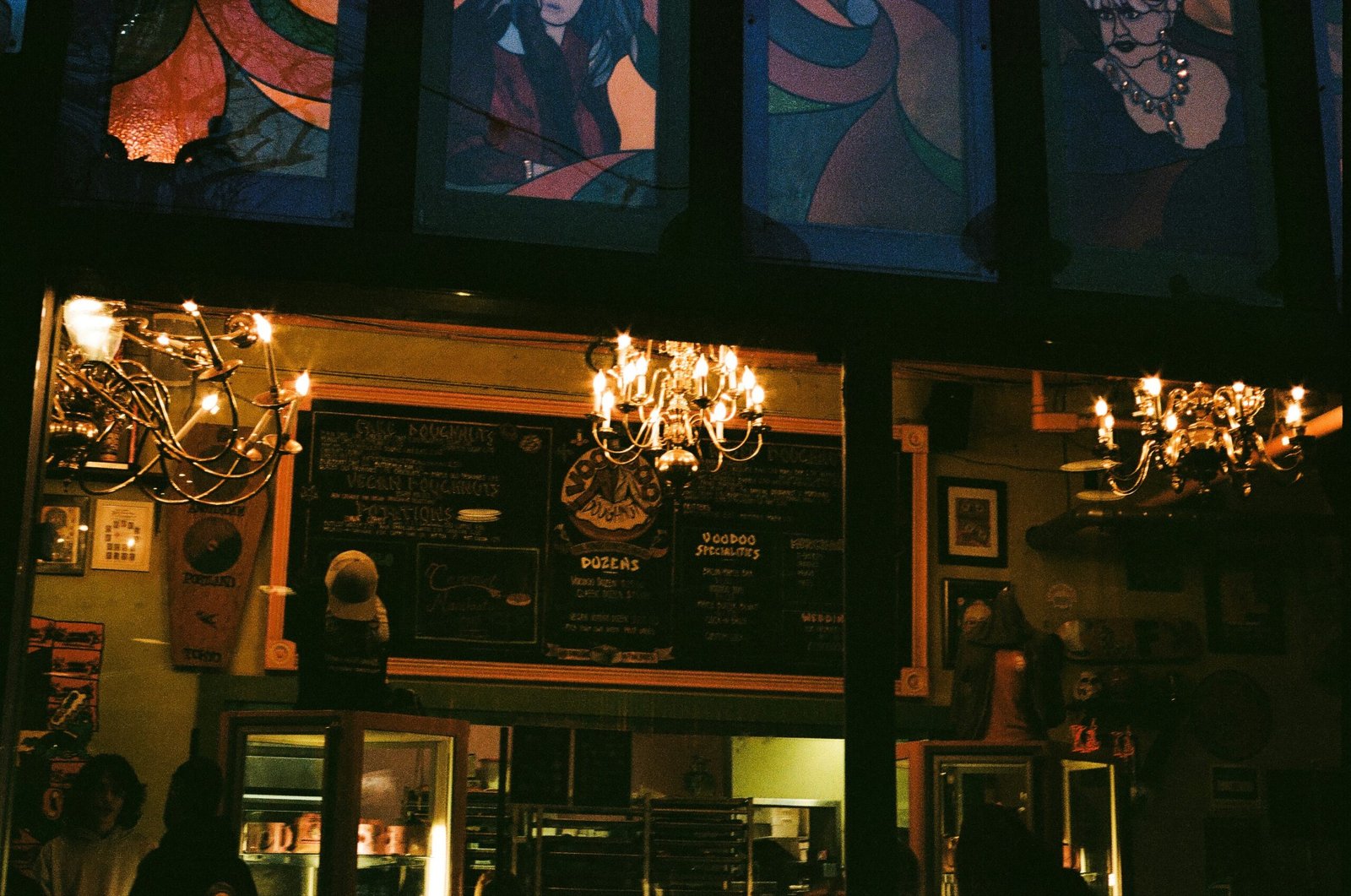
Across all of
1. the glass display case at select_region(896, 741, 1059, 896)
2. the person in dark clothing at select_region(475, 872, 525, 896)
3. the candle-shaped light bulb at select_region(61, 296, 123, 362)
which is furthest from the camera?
the person in dark clothing at select_region(475, 872, 525, 896)

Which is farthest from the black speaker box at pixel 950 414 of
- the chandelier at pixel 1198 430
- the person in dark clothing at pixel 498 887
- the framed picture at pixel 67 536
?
the framed picture at pixel 67 536

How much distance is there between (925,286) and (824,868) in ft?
15.2

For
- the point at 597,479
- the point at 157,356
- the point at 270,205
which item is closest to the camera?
the point at 270,205

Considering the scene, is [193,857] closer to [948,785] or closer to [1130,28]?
[948,785]

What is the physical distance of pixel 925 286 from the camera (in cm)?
359

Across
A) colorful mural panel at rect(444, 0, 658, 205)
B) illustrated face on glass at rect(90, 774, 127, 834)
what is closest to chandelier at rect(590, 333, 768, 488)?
illustrated face on glass at rect(90, 774, 127, 834)

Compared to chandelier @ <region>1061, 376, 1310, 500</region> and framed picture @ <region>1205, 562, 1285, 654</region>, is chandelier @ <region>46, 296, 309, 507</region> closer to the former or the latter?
chandelier @ <region>1061, 376, 1310, 500</region>

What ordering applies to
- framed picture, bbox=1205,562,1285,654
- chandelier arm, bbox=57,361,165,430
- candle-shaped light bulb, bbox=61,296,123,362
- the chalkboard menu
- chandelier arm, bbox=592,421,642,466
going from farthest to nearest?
framed picture, bbox=1205,562,1285,654 → the chalkboard menu → chandelier arm, bbox=592,421,642,466 → chandelier arm, bbox=57,361,165,430 → candle-shaped light bulb, bbox=61,296,123,362

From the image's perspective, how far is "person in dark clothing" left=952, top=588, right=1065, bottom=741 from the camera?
232 inches

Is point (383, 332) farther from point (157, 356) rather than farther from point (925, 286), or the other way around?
point (925, 286)

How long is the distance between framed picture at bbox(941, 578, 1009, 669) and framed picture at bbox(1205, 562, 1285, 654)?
4.08ft

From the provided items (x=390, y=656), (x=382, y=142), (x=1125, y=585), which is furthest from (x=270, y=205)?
(x=1125, y=585)

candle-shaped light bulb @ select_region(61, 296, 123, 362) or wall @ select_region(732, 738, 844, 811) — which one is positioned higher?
candle-shaped light bulb @ select_region(61, 296, 123, 362)

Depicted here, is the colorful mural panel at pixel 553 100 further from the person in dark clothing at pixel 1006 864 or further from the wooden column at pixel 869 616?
the person in dark clothing at pixel 1006 864
